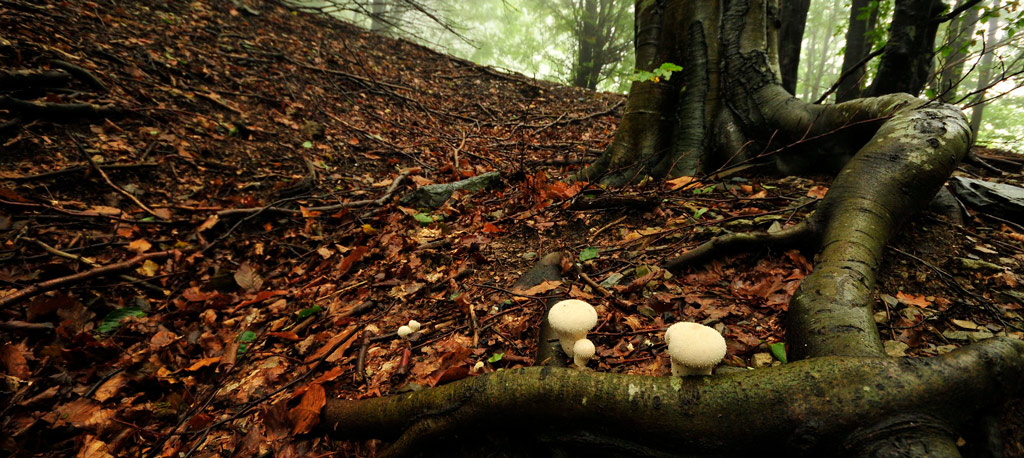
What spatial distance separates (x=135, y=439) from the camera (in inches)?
83.7

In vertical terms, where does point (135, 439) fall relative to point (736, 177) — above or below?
below

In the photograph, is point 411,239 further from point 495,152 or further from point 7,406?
point 495,152

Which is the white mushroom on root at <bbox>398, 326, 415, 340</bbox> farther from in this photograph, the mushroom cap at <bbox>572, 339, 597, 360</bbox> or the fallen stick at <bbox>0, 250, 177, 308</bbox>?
the fallen stick at <bbox>0, 250, 177, 308</bbox>

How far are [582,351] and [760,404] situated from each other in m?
0.73

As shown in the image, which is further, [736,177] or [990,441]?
[736,177]

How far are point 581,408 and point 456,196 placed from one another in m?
3.60

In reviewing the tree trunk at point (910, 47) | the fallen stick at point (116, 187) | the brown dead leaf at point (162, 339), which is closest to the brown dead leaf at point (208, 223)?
the fallen stick at point (116, 187)

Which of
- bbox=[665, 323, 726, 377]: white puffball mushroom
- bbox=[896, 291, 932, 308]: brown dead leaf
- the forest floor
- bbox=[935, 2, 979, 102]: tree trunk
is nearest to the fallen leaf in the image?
the forest floor

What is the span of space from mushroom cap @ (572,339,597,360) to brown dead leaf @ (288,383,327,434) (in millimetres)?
1449

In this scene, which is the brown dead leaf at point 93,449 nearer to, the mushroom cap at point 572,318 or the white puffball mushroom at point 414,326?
the white puffball mushroom at point 414,326

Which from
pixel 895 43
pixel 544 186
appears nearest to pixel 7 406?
pixel 544 186

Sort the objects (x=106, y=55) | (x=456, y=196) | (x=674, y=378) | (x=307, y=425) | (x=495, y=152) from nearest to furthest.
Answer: (x=674, y=378) < (x=307, y=425) < (x=456, y=196) < (x=106, y=55) < (x=495, y=152)

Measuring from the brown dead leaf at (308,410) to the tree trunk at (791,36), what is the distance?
8698 mm

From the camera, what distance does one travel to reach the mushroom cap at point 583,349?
1.77 metres
